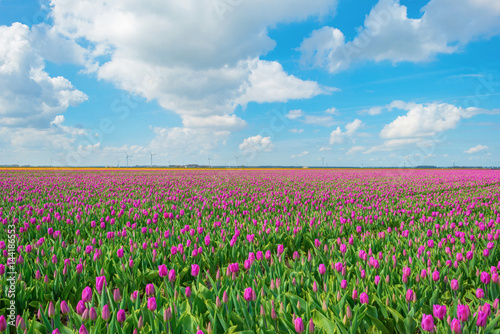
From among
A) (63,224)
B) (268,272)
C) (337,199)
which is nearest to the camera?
(268,272)

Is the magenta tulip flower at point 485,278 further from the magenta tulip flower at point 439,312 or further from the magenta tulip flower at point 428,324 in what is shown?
the magenta tulip flower at point 428,324

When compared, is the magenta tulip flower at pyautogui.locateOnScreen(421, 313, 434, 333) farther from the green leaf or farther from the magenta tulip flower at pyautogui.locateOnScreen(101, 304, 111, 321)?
the magenta tulip flower at pyautogui.locateOnScreen(101, 304, 111, 321)

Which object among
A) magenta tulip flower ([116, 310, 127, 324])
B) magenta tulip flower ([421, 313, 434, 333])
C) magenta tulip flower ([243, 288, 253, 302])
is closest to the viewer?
magenta tulip flower ([421, 313, 434, 333])

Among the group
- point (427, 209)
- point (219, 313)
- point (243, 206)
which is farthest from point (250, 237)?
point (427, 209)

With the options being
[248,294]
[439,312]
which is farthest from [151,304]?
[439,312]

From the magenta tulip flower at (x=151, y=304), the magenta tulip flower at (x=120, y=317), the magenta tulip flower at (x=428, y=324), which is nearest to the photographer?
the magenta tulip flower at (x=428, y=324)

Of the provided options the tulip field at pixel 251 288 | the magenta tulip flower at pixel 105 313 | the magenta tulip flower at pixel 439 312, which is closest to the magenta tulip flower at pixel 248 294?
the tulip field at pixel 251 288

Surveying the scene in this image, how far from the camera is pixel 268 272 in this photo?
11.0 feet

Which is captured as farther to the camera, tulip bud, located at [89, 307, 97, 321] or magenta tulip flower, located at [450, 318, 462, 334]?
tulip bud, located at [89, 307, 97, 321]

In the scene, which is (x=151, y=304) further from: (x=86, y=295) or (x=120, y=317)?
(x=86, y=295)

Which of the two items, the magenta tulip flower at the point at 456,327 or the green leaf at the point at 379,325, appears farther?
the green leaf at the point at 379,325

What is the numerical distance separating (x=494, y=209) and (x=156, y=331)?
10.2 meters

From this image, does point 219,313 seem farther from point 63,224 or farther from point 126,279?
point 63,224

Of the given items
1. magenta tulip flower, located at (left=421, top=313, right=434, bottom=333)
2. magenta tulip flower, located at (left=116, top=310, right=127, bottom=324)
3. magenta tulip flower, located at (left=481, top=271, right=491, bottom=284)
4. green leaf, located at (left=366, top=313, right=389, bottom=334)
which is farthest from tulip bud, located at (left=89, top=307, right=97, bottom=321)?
magenta tulip flower, located at (left=481, top=271, right=491, bottom=284)
